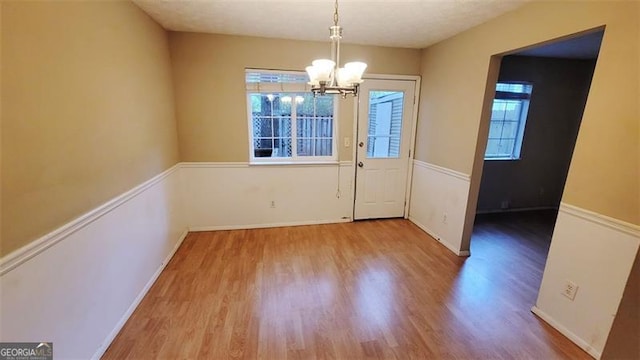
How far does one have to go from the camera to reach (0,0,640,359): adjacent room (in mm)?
1405

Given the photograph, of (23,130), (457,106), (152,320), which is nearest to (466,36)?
(457,106)

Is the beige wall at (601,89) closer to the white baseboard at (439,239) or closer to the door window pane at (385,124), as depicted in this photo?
the door window pane at (385,124)

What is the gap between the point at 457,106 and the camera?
117 inches

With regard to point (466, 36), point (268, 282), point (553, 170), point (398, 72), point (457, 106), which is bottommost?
point (268, 282)

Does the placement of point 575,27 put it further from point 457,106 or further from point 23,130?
point 23,130

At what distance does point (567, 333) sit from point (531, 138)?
3278 millimetres

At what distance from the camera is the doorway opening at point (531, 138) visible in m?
3.94

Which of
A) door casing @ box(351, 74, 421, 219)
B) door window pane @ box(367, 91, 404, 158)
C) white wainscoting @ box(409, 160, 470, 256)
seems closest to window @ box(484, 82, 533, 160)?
door casing @ box(351, 74, 421, 219)

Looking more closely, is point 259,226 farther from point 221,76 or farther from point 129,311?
point 221,76

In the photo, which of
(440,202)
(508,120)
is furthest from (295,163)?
(508,120)

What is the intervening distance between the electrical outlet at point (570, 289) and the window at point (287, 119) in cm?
262

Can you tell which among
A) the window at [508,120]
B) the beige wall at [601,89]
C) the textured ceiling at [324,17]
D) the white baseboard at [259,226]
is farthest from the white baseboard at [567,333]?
the window at [508,120]

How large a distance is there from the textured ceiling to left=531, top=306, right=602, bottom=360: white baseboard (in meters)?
2.40

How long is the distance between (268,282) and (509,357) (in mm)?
1851
